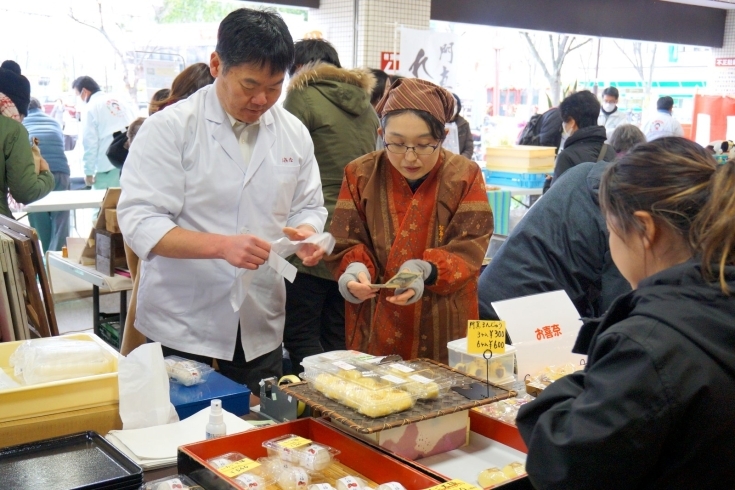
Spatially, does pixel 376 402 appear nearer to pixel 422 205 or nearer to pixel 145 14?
pixel 422 205

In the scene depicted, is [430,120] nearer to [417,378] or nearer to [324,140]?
[417,378]

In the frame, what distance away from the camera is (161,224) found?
1980mm

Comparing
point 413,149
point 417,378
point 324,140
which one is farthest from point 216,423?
point 324,140

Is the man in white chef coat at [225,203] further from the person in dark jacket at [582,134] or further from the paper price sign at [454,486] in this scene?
the person in dark jacket at [582,134]

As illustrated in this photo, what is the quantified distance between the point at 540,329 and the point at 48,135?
5.38 metres

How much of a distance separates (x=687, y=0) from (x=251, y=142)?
28.2 feet

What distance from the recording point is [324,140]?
3010 millimetres

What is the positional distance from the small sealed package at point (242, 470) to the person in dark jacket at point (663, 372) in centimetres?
48

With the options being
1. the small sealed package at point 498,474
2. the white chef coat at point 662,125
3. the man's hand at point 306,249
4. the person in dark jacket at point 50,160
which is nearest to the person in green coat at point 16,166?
the person in dark jacket at point 50,160

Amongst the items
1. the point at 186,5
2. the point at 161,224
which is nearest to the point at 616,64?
the point at 186,5

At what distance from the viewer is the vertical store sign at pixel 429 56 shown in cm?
634

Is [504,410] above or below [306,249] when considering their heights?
below

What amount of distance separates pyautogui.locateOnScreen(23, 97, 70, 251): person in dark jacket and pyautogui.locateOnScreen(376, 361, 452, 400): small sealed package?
502cm

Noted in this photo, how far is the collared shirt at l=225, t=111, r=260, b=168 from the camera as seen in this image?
218cm
